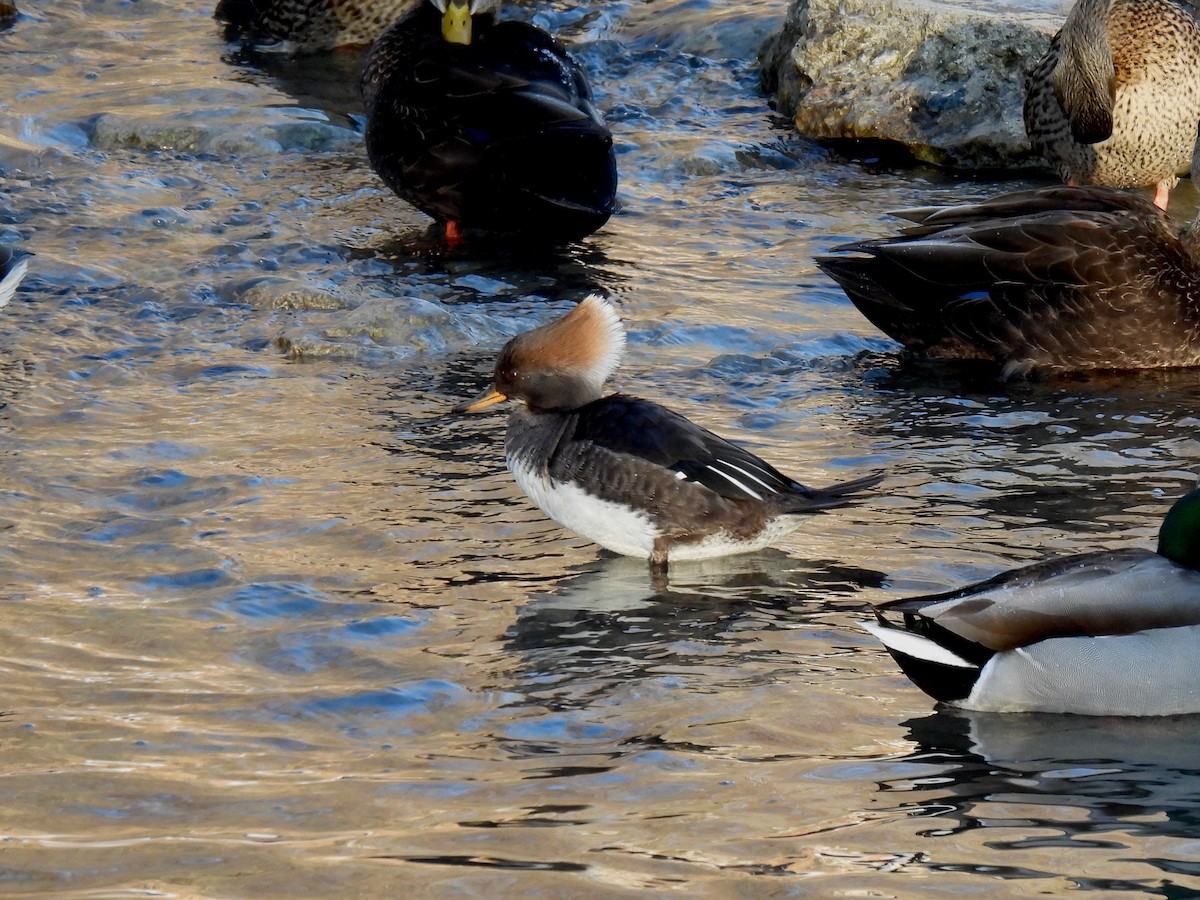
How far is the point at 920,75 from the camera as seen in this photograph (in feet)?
34.7

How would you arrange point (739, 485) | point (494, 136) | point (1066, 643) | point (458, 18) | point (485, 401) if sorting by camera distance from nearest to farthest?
point (1066, 643)
point (739, 485)
point (485, 401)
point (494, 136)
point (458, 18)

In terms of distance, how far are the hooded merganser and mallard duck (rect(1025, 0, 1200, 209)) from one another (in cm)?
424

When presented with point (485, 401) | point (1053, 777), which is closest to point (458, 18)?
point (485, 401)

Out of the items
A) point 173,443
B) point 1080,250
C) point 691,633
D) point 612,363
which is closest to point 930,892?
point 691,633

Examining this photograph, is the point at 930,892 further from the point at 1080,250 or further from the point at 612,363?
the point at 1080,250

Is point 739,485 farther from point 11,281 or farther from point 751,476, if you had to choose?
point 11,281

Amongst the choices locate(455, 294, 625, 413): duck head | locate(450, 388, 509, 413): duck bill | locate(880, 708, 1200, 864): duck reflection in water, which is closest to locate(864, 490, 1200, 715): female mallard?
locate(880, 708, 1200, 864): duck reflection in water

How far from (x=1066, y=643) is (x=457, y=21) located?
5.80 metres

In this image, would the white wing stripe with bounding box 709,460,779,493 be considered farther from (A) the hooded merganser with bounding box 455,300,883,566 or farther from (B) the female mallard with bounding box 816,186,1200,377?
(B) the female mallard with bounding box 816,186,1200,377

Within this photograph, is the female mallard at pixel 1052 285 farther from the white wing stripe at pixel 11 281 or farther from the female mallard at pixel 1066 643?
the white wing stripe at pixel 11 281

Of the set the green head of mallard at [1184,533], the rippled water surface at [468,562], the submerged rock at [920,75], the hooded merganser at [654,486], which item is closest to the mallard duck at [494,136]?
the rippled water surface at [468,562]

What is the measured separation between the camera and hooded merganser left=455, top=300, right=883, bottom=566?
5551mm

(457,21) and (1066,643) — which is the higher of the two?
(457,21)

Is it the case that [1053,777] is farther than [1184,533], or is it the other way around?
[1184,533]
